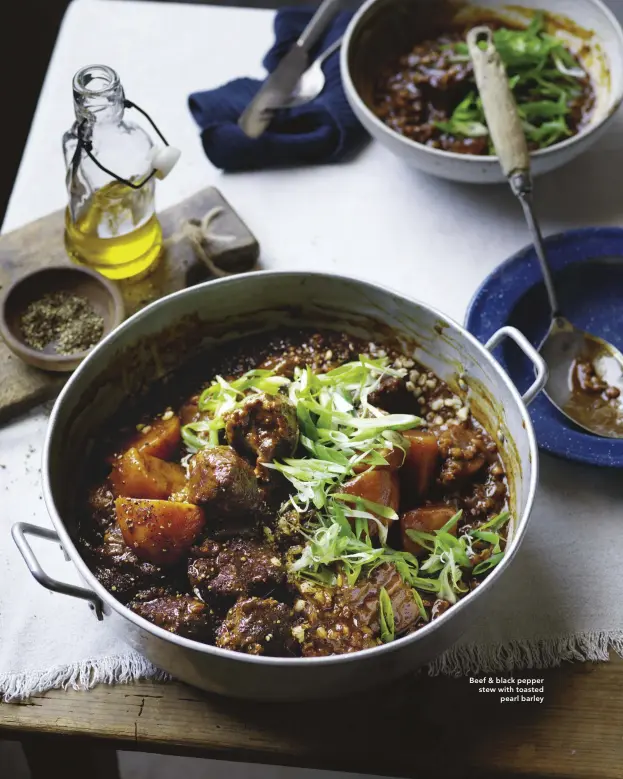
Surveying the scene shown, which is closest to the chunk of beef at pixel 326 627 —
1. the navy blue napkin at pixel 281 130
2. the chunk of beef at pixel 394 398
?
the chunk of beef at pixel 394 398

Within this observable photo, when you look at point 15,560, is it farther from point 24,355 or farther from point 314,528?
point 314,528

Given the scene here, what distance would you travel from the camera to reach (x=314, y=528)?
1449 mm

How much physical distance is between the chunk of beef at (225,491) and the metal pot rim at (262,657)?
0.22 metres

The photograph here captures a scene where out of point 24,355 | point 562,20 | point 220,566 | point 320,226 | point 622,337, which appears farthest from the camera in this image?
point 562,20

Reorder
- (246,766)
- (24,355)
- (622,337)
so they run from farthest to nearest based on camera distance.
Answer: (246,766) → (622,337) → (24,355)

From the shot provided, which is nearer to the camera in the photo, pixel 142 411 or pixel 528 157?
pixel 142 411

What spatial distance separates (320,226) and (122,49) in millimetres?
786

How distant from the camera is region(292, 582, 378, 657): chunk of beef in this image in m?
1.31

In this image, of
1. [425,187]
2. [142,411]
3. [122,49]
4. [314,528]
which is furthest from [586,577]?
[122,49]

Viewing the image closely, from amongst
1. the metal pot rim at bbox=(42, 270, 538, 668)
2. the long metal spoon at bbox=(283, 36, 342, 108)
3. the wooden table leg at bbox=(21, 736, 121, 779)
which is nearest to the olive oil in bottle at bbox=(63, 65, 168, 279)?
the metal pot rim at bbox=(42, 270, 538, 668)

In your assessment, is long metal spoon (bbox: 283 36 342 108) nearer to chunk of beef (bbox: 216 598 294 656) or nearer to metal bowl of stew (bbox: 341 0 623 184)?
metal bowl of stew (bbox: 341 0 623 184)

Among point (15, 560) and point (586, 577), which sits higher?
point (15, 560)

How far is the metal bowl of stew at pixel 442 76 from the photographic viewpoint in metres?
1.94

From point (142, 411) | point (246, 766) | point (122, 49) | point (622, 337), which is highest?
point (122, 49)
